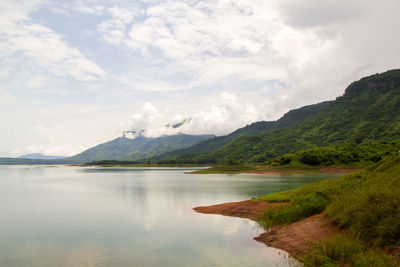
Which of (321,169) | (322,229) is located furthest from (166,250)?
(321,169)

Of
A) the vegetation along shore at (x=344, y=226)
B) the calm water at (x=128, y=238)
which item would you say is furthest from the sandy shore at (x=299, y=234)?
the calm water at (x=128, y=238)

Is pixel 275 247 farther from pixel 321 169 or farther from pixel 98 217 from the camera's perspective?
pixel 321 169

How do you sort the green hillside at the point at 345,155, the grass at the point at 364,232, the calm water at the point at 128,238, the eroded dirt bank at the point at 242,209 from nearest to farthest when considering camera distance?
the grass at the point at 364,232
the calm water at the point at 128,238
the eroded dirt bank at the point at 242,209
the green hillside at the point at 345,155

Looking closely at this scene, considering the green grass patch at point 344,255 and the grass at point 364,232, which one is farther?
the grass at point 364,232

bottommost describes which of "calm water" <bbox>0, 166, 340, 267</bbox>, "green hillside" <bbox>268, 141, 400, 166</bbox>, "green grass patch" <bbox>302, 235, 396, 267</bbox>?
"calm water" <bbox>0, 166, 340, 267</bbox>

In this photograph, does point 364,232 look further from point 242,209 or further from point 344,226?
point 242,209

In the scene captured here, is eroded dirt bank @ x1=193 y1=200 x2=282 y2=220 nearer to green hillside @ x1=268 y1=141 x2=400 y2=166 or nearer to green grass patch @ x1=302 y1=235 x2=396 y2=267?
green grass patch @ x1=302 y1=235 x2=396 y2=267

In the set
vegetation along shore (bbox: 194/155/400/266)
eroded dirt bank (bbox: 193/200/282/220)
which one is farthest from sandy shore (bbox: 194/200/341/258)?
eroded dirt bank (bbox: 193/200/282/220)

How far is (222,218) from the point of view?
39094 mm


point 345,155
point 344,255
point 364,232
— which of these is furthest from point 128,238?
point 345,155

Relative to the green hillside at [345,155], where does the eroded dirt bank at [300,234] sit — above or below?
below

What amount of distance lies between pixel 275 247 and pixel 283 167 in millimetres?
125947

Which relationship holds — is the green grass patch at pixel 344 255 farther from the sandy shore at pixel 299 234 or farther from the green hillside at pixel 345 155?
the green hillside at pixel 345 155

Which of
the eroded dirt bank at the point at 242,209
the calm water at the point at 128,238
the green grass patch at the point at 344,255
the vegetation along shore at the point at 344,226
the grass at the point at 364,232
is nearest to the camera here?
the green grass patch at the point at 344,255
